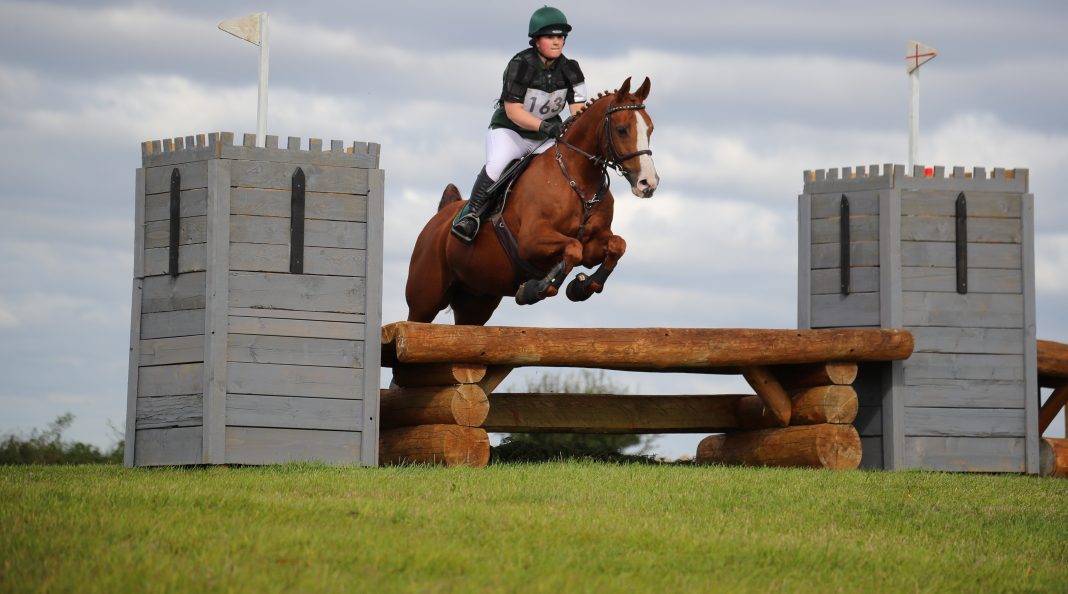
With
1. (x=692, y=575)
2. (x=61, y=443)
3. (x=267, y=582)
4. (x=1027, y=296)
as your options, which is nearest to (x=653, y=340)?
(x=1027, y=296)

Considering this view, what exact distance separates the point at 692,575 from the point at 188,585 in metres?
2.01

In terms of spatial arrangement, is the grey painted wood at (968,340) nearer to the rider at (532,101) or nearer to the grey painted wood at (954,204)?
the grey painted wood at (954,204)

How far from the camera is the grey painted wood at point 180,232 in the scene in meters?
8.93

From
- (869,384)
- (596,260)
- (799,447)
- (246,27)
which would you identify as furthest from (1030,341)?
(246,27)

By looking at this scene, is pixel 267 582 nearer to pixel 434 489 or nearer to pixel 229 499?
pixel 229 499

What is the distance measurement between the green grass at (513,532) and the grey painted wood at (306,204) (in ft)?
5.69

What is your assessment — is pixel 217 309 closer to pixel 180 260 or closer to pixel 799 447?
pixel 180 260

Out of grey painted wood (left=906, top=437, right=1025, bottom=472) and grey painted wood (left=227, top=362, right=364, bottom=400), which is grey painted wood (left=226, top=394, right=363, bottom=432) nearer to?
grey painted wood (left=227, top=362, right=364, bottom=400)

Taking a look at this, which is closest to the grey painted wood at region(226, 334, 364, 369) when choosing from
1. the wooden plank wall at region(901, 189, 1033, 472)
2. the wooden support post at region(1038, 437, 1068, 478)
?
the wooden plank wall at region(901, 189, 1033, 472)

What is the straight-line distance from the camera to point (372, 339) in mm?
9000

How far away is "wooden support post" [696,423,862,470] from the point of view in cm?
988

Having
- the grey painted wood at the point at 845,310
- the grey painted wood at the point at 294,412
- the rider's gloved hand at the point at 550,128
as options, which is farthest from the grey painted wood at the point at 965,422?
the grey painted wood at the point at 294,412

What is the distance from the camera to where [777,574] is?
568 centimetres

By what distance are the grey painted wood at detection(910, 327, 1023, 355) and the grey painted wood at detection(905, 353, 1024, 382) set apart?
4 cm
